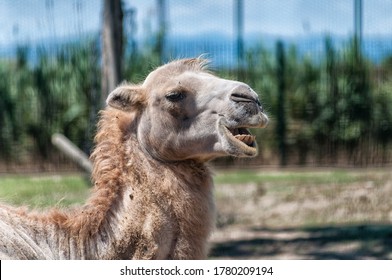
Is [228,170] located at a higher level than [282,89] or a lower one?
lower

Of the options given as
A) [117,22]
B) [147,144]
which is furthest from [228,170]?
[147,144]

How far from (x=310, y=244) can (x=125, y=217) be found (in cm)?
540

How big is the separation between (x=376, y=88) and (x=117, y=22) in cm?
749

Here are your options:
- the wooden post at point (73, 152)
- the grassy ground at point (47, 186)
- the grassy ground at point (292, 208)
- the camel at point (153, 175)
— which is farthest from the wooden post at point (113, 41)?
the camel at point (153, 175)

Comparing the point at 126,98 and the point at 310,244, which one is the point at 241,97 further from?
the point at 310,244

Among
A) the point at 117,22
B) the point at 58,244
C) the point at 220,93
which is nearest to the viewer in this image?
the point at 58,244

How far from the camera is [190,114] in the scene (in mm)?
5031

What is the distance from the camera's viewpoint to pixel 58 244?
4547 millimetres

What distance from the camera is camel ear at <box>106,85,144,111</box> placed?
504 cm

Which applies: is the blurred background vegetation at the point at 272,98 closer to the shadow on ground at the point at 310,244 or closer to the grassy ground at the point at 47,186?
the grassy ground at the point at 47,186

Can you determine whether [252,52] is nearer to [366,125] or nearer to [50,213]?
[366,125]

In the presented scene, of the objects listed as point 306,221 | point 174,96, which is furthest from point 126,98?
point 306,221

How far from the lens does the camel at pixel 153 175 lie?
4.58 meters

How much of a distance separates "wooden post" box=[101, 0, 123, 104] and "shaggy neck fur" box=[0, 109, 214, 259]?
15.5 ft
